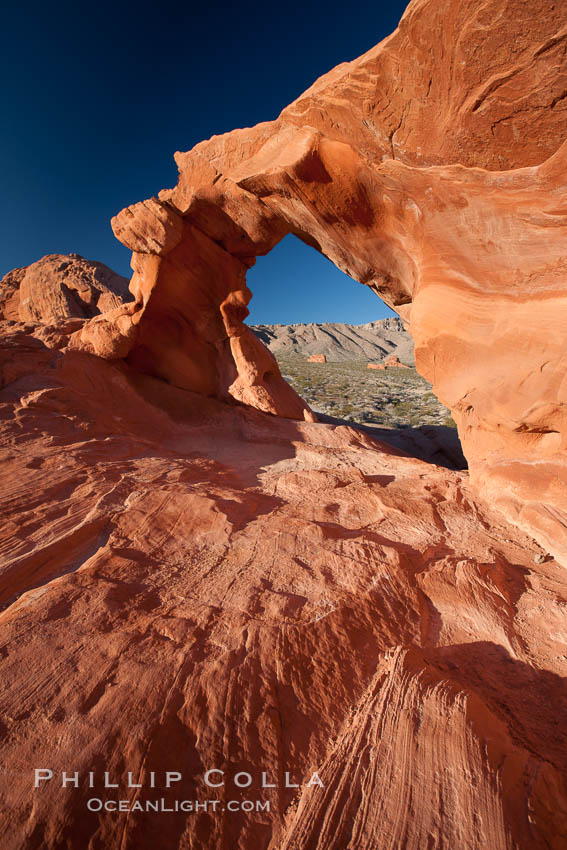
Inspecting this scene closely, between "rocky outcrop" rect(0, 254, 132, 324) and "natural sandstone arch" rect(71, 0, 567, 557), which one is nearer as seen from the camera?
"natural sandstone arch" rect(71, 0, 567, 557)

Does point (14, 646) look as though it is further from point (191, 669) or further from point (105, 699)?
point (191, 669)

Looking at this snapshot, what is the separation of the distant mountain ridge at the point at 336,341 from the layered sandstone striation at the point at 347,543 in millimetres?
59506

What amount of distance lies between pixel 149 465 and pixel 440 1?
21.5 feet

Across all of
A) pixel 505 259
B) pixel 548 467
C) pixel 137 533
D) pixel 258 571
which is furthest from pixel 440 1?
pixel 137 533

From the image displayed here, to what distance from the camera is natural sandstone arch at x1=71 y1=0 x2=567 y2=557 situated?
12.4ft

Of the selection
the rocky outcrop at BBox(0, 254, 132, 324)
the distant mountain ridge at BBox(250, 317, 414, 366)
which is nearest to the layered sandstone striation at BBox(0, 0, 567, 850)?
the rocky outcrop at BBox(0, 254, 132, 324)

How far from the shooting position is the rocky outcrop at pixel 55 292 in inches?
540

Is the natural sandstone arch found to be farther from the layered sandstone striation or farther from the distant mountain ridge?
the distant mountain ridge

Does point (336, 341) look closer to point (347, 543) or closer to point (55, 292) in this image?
point (55, 292)

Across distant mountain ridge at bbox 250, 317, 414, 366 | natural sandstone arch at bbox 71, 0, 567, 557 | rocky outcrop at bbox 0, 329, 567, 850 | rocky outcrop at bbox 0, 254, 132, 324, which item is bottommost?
rocky outcrop at bbox 0, 329, 567, 850

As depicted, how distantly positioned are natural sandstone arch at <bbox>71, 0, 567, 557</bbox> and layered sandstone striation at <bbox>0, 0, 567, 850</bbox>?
0.03m

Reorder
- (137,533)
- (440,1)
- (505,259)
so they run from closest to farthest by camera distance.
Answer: (137,533) → (440,1) → (505,259)

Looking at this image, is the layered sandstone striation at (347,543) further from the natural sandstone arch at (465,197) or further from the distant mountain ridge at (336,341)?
the distant mountain ridge at (336,341)

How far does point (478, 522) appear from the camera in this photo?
167 inches
